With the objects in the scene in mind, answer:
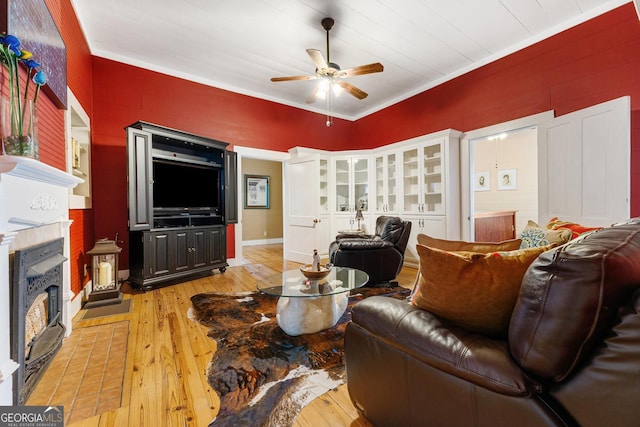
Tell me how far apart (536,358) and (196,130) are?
4.88 m

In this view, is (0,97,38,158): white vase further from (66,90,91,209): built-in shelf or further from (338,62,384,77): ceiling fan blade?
(338,62,384,77): ceiling fan blade

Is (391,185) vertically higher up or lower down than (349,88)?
lower down

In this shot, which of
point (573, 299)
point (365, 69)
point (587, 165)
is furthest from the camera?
point (365, 69)

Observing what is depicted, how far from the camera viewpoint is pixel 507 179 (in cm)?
642

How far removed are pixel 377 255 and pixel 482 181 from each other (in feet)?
16.1

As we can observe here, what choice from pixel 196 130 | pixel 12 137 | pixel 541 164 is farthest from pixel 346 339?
pixel 196 130

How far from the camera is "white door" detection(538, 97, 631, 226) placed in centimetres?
249

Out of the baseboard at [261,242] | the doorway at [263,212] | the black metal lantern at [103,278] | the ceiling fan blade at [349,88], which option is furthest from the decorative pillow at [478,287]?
the baseboard at [261,242]

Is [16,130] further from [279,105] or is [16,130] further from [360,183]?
[360,183]

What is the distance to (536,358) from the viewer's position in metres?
0.78

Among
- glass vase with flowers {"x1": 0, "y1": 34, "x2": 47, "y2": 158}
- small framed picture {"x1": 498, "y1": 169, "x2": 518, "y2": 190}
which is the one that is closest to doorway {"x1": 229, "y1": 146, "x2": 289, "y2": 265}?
small framed picture {"x1": 498, "y1": 169, "x2": 518, "y2": 190}

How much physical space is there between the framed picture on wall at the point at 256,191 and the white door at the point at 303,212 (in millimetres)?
2382

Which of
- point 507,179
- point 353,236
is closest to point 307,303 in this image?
point 353,236

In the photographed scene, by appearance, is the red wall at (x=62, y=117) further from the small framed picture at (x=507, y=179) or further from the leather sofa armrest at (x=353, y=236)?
the small framed picture at (x=507, y=179)
